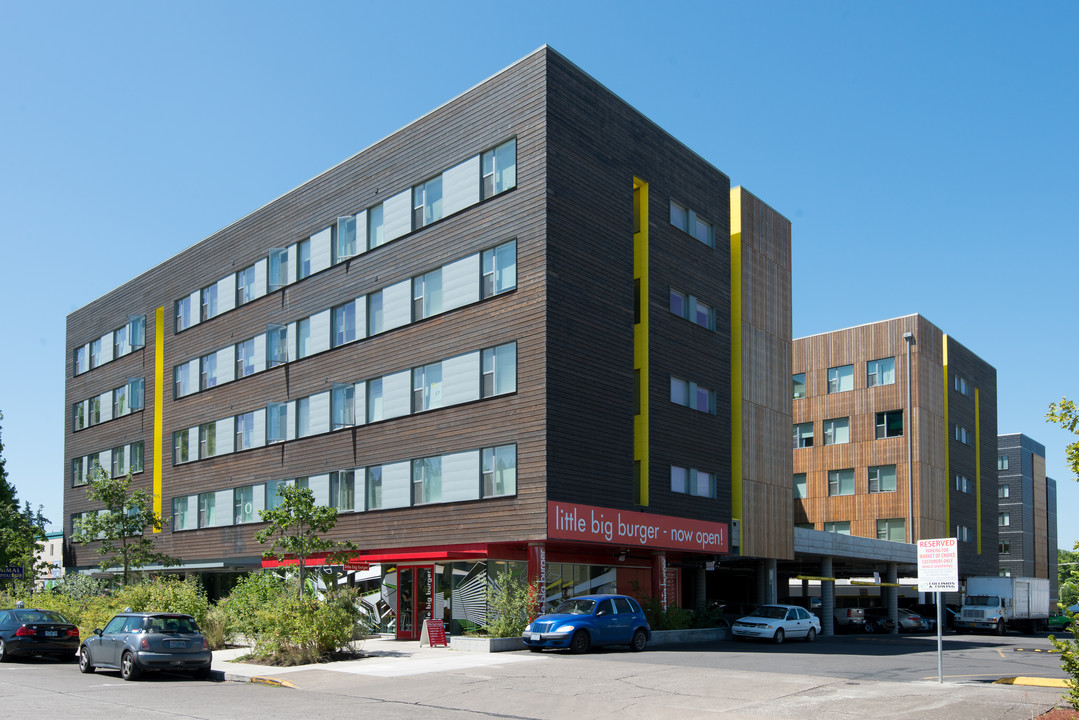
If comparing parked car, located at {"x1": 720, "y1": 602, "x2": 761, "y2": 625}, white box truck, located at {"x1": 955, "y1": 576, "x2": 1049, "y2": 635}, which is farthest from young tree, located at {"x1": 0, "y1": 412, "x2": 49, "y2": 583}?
white box truck, located at {"x1": 955, "y1": 576, "x2": 1049, "y2": 635}

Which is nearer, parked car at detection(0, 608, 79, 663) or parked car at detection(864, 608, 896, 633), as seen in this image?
parked car at detection(0, 608, 79, 663)

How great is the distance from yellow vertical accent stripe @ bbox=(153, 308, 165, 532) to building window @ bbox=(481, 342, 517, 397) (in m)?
23.7

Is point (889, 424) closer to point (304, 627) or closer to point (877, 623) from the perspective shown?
point (877, 623)

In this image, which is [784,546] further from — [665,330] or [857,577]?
[857,577]

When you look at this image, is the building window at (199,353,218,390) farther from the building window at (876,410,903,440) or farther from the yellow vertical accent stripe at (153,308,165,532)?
the building window at (876,410,903,440)

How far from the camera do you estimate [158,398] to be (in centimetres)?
4938

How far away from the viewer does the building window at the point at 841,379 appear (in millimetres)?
58625

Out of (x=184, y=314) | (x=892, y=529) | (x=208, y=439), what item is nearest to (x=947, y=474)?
(x=892, y=529)

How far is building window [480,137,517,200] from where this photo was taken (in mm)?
31875

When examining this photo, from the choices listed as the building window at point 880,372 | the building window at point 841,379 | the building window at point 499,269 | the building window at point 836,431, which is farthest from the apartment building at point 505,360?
the building window at point 836,431

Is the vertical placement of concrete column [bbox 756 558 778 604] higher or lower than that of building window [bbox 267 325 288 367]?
lower

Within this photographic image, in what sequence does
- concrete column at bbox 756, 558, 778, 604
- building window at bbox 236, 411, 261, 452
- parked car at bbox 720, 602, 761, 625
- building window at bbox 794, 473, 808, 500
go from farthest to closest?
building window at bbox 794, 473, 808, 500 < building window at bbox 236, 411, 261, 452 < concrete column at bbox 756, 558, 778, 604 < parked car at bbox 720, 602, 761, 625

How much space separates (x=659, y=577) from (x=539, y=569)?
22.4ft

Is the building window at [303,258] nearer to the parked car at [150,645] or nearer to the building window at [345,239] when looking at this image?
the building window at [345,239]
